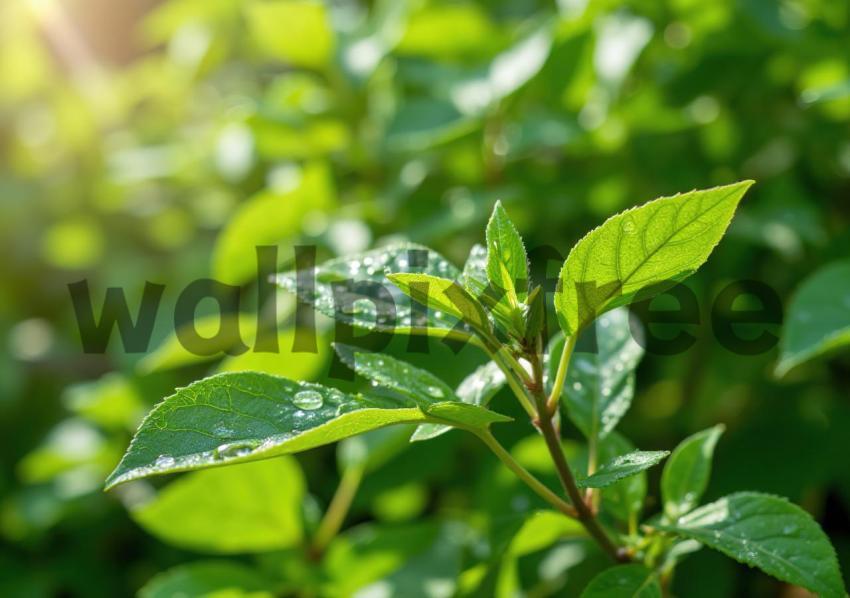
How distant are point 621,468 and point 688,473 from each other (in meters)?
0.21

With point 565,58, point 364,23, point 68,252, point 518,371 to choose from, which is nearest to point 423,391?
point 518,371

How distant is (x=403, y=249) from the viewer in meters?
0.72

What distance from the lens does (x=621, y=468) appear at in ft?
1.99

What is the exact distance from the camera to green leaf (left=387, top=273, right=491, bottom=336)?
1.97 feet


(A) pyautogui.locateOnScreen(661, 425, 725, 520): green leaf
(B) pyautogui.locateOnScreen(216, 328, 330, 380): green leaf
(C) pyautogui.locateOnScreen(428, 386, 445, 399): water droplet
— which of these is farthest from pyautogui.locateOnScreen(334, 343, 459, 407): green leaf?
(B) pyautogui.locateOnScreen(216, 328, 330, 380): green leaf

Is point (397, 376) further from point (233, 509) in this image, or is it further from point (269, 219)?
point (269, 219)

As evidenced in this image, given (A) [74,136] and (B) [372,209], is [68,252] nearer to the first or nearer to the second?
(A) [74,136]

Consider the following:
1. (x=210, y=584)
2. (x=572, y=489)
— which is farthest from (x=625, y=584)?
(x=210, y=584)

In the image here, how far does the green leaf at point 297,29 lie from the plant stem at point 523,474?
913 mm

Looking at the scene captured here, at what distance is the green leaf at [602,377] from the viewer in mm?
784

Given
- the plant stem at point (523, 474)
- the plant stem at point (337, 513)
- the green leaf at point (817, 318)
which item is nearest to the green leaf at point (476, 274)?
the plant stem at point (523, 474)

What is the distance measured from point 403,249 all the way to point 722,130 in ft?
2.66

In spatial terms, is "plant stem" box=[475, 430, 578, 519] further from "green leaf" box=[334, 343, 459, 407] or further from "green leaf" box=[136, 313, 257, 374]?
"green leaf" box=[136, 313, 257, 374]

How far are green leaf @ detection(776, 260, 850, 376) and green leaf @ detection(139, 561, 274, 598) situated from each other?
59 centimetres
